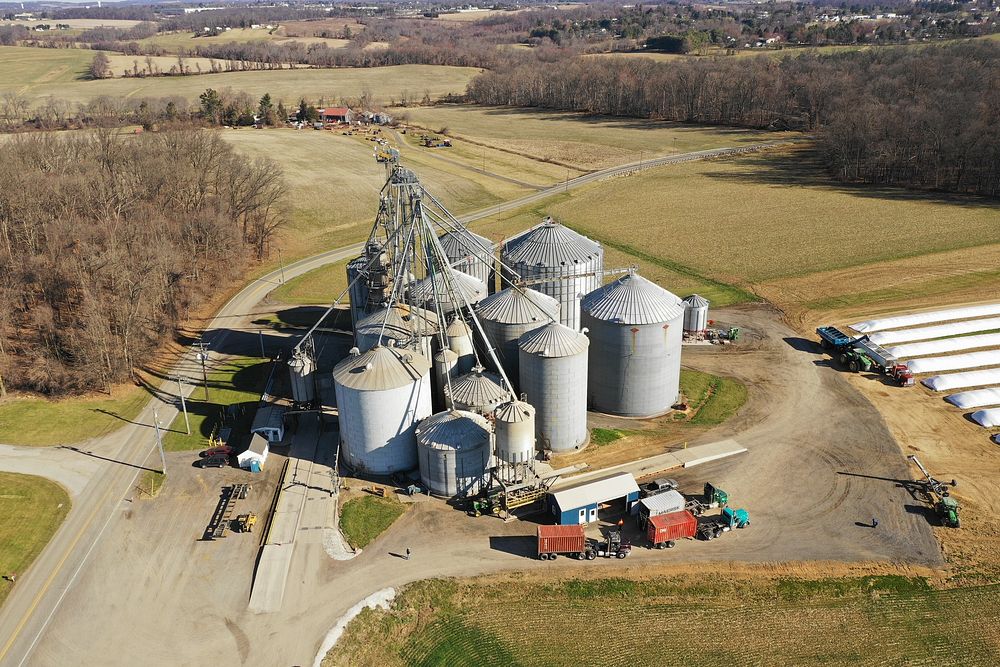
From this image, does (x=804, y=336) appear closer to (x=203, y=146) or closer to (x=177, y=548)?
(x=177, y=548)

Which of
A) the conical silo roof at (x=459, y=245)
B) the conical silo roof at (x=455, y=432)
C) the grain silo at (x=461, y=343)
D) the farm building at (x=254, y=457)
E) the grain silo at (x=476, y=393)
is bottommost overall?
the farm building at (x=254, y=457)

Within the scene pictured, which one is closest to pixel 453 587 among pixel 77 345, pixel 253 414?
pixel 253 414

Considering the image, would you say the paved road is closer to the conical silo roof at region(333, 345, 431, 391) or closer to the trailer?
the conical silo roof at region(333, 345, 431, 391)

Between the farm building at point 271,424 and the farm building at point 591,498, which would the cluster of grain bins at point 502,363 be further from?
the farm building at point 271,424

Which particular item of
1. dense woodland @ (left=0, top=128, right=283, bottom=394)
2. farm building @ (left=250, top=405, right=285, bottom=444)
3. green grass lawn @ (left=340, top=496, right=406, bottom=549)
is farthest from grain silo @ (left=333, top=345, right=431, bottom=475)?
dense woodland @ (left=0, top=128, right=283, bottom=394)

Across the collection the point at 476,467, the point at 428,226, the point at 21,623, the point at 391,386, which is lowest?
the point at 21,623

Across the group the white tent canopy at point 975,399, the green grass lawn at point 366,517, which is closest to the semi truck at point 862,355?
the white tent canopy at point 975,399

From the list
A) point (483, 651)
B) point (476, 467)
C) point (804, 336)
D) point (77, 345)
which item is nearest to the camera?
point (483, 651)
